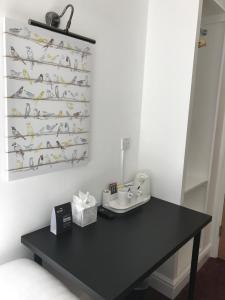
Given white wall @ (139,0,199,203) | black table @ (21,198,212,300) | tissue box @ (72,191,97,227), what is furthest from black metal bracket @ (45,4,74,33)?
black table @ (21,198,212,300)

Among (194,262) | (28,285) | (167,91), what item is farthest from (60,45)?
(194,262)

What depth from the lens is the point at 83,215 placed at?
4.86 feet

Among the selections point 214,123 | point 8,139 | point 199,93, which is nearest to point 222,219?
point 214,123

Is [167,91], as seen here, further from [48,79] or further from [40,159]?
[40,159]

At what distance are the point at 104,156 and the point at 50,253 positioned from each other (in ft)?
2.51

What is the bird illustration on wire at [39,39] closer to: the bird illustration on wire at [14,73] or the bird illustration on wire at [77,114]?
the bird illustration on wire at [14,73]

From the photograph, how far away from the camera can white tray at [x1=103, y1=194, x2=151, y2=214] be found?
5.63 feet

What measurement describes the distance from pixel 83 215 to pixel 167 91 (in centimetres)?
105

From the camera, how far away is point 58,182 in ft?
5.03

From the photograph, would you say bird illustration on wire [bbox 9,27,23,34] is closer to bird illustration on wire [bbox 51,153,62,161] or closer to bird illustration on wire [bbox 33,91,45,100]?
bird illustration on wire [bbox 33,91,45,100]

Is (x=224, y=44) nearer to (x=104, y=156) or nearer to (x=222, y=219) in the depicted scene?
(x=104, y=156)

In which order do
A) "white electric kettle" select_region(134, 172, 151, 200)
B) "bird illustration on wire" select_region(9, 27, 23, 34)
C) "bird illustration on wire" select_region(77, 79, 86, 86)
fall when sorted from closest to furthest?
"bird illustration on wire" select_region(9, 27, 23, 34), "bird illustration on wire" select_region(77, 79, 86, 86), "white electric kettle" select_region(134, 172, 151, 200)

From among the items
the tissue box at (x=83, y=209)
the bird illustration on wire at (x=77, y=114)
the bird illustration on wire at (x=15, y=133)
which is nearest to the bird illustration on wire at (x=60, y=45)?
the bird illustration on wire at (x=77, y=114)

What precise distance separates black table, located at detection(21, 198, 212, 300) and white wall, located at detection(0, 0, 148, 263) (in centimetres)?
14
